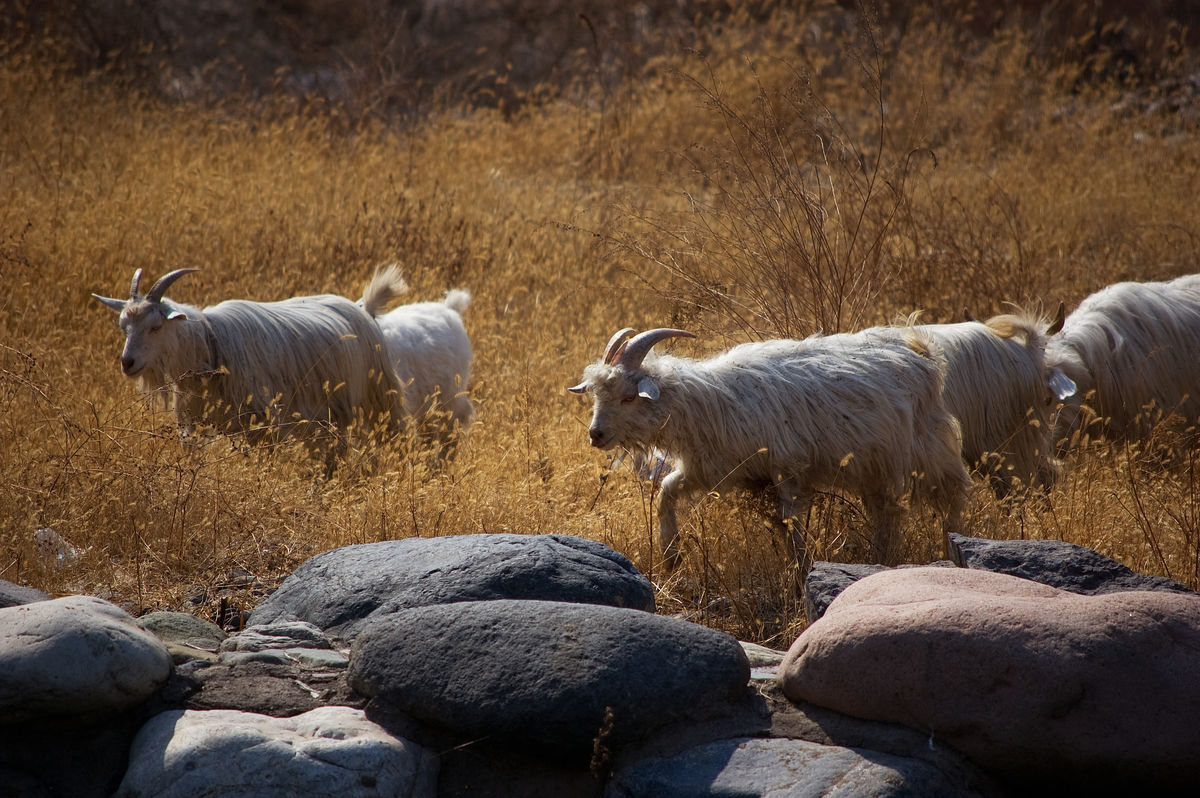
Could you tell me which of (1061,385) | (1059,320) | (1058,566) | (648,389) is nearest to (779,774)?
(1058,566)

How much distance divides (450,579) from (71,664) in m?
1.24

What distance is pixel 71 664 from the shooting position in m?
3.07

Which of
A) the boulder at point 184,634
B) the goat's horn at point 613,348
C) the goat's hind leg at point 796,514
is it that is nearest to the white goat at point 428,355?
the goat's horn at point 613,348

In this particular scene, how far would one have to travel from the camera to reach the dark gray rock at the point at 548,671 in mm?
3104

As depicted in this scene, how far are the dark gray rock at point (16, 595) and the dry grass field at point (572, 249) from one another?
0.57m

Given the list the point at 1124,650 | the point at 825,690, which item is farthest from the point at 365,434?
the point at 1124,650

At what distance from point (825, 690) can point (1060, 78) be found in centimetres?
1448

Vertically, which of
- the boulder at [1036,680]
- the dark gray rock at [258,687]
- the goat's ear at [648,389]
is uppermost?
the goat's ear at [648,389]

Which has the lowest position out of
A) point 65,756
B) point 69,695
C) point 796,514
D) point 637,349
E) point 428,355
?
point 428,355

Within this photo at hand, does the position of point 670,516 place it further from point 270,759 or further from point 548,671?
point 270,759

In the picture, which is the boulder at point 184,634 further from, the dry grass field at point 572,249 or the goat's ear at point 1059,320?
the goat's ear at point 1059,320

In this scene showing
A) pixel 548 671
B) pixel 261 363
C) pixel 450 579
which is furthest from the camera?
pixel 261 363

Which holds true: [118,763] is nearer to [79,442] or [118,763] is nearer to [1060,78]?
[79,442]

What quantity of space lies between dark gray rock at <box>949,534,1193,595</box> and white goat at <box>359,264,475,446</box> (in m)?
3.88
